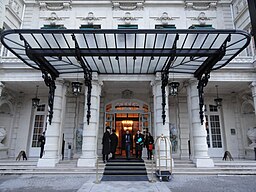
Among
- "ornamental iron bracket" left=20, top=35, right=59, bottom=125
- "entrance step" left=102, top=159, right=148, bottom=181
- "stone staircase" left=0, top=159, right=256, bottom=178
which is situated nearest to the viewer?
"ornamental iron bracket" left=20, top=35, right=59, bottom=125

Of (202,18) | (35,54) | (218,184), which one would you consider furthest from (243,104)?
(35,54)

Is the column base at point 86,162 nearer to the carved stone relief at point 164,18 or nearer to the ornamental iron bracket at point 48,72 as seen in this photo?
the ornamental iron bracket at point 48,72

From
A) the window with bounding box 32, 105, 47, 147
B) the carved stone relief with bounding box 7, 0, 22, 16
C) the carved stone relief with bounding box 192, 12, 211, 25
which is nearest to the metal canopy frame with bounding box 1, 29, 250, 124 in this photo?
the window with bounding box 32, 105, 47, 147

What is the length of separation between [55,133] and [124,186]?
491 cm

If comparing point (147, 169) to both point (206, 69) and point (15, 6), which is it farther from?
point (15, 6)

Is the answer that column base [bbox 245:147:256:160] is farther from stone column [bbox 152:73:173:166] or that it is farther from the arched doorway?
the arched doorway

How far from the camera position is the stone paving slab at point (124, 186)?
6.10m

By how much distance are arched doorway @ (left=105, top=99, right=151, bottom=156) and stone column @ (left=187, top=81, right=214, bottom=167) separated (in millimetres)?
3725

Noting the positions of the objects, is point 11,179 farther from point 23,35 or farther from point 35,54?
point 23,35

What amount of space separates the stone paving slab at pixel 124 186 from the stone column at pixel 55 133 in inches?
131

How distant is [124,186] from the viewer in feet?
21.6

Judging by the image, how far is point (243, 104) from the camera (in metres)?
12.9

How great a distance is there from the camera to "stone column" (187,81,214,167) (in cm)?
910

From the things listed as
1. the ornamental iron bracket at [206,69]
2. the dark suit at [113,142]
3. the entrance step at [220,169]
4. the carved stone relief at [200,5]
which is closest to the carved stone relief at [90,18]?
the carved stone relief at [200,5]
